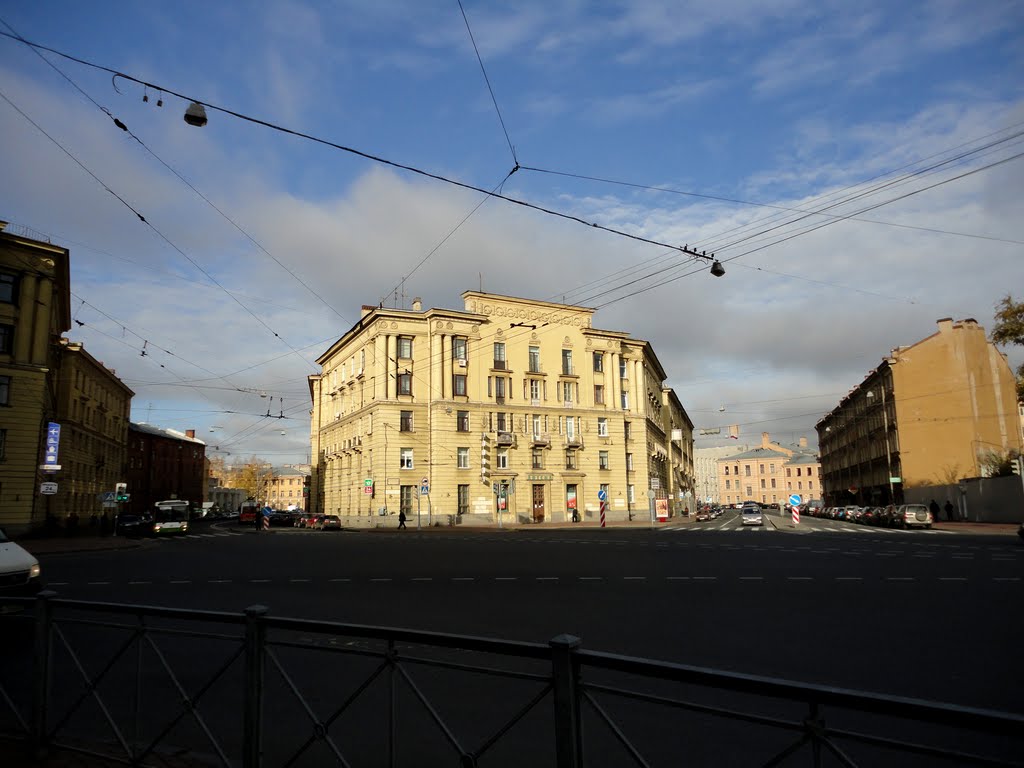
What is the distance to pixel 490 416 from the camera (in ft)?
186

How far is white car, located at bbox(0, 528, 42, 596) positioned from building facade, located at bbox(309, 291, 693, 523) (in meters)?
40.0

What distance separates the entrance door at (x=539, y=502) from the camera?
190 feet

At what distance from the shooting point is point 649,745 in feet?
16.9

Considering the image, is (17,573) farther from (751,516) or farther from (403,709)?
(751,516)

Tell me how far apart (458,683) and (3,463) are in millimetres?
41893

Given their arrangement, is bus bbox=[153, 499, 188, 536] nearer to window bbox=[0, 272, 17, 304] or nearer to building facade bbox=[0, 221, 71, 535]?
building facade bbox=[0, 221, 71, 535]

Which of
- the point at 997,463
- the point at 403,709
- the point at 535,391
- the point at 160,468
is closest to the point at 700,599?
the point at 403,709

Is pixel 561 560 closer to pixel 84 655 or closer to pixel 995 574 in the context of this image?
pixel 995 574

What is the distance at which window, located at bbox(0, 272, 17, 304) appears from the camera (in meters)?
39.1

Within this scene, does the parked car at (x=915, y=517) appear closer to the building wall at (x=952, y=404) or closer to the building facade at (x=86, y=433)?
the building wall at (x=952, y=404)

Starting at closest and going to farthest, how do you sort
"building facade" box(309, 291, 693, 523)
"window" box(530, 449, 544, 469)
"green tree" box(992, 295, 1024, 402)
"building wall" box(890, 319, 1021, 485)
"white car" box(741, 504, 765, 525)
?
"green tree" box(992, 295, 1024, 402) < "white car" box(741, 504, 765, 525) < "building facade" box(309, 291, 693, 523) < "building wall" box(890, 319, 1021, 485) < "window" box(530, 449, 544, 469)

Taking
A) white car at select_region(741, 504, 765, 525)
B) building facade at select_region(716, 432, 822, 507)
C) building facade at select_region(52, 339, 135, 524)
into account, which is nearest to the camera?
white car at select_region(741, 504, 765, 525)

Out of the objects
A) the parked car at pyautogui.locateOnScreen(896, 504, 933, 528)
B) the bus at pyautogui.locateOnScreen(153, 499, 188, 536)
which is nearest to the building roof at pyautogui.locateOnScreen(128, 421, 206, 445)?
the bus at pyautogui.locateOnScreen(153, 499, 188, 536)

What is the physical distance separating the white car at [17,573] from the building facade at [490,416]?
40.0 meters
